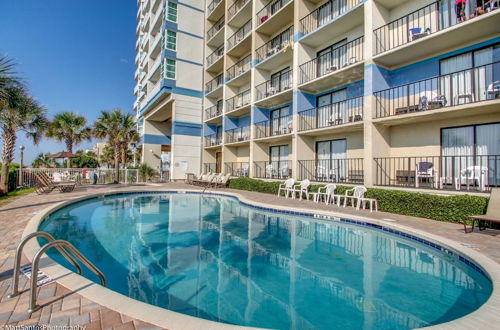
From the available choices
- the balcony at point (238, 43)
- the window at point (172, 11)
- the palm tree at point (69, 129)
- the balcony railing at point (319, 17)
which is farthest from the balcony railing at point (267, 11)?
the palm tree at point (69, 129)

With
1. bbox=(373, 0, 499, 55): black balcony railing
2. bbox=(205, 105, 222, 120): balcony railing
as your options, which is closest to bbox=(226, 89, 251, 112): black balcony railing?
bbox=(205, 105, 222, 120): balcony railing

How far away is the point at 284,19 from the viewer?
1562 centimetres

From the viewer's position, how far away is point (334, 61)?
43.4 feet

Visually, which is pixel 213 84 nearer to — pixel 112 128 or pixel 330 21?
pixel 112 128

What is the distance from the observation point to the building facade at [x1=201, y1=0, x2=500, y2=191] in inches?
328

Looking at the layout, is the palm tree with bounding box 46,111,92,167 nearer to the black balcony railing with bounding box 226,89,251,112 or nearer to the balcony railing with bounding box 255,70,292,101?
the black balcony railing with bounding box 226,89,251,112

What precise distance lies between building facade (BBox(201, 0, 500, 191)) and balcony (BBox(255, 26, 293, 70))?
7 cm

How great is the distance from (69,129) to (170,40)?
1243cm

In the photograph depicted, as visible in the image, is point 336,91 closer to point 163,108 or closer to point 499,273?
point 499,273

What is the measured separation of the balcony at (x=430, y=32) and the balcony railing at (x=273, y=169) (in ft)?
25.3

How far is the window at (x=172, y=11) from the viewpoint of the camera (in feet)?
70.1

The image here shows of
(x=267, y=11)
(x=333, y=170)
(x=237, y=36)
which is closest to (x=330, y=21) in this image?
(x=267, y=11)

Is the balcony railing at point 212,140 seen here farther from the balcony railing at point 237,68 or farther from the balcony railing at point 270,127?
the balcony railing at point 270,127

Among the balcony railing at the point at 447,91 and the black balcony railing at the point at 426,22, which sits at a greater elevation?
the black balcony railing at the point at 426,22
